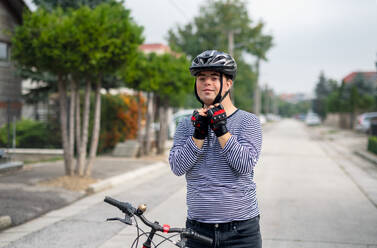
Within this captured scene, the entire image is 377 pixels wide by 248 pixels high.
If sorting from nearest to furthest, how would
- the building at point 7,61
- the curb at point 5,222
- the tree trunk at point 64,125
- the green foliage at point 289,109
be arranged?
the curb at point 5,222 < the tree trunk at point 64,125 < the building at point 7,61 < the green foliage at point 289,109

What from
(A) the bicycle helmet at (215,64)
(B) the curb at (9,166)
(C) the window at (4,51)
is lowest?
(B) the curb at (9,166)

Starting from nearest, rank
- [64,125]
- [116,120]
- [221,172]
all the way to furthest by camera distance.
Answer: [221,172] < [64,125] < [116,120]

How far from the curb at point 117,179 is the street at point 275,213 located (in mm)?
187

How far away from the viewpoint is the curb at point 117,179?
9.03m

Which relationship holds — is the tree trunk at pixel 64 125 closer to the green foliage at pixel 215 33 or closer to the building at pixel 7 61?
the building at pixel 7 61

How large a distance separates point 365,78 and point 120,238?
49.0 meters

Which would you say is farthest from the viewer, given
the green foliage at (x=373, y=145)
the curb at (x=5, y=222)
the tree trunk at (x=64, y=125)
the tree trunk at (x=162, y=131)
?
the green foliage at (x=373, y=145)

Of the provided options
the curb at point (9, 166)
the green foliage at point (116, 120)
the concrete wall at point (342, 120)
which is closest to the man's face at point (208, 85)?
the curb at point (9, 166)

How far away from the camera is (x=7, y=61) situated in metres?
18.4

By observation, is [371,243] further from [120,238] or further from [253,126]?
[253,126]

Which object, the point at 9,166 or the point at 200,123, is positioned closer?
the point at 200,123

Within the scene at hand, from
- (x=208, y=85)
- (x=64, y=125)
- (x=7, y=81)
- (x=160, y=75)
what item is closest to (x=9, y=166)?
(x=64, y=125)

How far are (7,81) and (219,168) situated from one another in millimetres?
17938

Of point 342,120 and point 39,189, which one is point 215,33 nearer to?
point 342,120
